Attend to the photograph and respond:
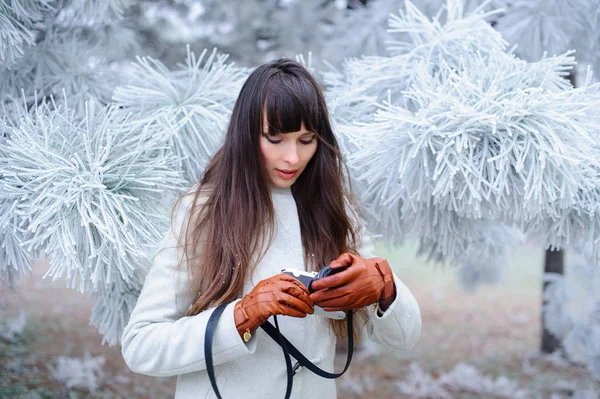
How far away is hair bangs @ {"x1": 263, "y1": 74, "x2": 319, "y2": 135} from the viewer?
1018 millimetres

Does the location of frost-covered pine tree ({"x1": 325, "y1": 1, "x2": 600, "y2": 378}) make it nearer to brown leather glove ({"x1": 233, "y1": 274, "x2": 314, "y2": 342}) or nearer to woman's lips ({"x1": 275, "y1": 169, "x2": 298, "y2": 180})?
woman's lips ({"x1": 275, "y1": 169, "x2": 298, "y2": 180})

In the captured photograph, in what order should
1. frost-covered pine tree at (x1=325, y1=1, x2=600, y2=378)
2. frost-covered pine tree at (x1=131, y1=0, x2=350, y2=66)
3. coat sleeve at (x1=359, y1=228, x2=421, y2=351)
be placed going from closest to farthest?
coat sleeve at (x1=359, y1=228, x2=421, y2=351) < frost-covered pine tree at (x1=325, y1=1, x2=600, y2=378) < frost-covered pine tree at (x1=131, y1=0, x2=350, y2=66)

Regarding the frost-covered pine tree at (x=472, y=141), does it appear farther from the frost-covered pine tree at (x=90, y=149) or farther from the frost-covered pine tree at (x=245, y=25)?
the frost-covered pine tree at (x=245, y=25)

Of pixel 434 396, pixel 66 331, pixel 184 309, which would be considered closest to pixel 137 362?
pixel 184 309

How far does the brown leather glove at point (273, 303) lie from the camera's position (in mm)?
884

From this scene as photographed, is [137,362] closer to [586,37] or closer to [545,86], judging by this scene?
[545,86]

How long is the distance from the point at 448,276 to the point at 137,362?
191 inches

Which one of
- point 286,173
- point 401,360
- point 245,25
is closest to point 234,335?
point 286,173

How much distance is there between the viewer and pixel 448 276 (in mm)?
5488

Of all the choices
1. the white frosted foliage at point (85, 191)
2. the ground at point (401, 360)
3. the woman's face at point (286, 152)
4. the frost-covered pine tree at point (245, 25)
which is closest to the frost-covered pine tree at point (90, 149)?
the white frosted foliage at point (85, 191)

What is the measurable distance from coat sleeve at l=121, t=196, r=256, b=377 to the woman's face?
22cm

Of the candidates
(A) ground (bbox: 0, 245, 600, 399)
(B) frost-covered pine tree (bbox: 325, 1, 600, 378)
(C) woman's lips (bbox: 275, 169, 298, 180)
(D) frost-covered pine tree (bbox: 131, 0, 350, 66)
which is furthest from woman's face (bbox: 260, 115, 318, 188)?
(D) frost-covered pine tree (bbox: 131, 0, 350, 66)

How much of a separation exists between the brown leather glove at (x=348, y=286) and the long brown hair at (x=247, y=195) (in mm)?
199

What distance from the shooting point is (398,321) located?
40.4 inches
